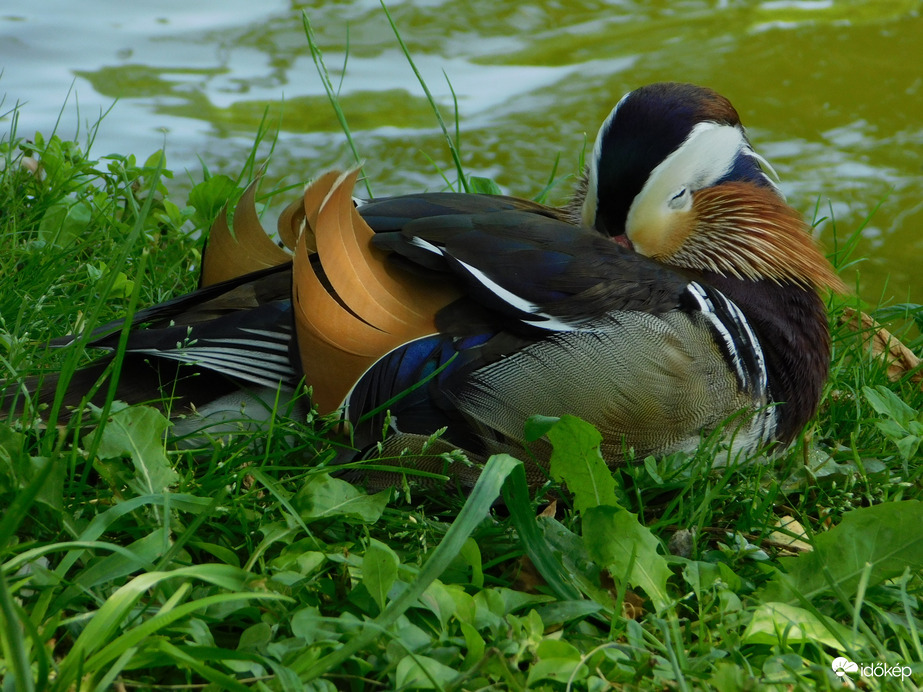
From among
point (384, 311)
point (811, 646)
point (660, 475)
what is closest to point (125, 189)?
point (384, 311)

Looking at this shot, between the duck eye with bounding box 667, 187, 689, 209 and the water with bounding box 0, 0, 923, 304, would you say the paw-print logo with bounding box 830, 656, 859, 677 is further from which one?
the water with bounding box 0, 0, 923, 304

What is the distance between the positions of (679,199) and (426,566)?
1355mm

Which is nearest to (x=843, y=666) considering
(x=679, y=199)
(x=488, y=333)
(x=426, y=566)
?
(x=426, y=566)

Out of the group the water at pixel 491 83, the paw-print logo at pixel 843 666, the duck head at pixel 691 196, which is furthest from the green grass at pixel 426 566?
the water at pixel 491 83

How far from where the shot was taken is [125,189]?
127 inches

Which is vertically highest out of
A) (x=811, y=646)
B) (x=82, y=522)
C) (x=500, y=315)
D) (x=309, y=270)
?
(x=309, y=270)

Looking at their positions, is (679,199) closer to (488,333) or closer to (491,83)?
(488,333)

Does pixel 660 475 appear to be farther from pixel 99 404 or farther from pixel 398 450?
pixel 99 404

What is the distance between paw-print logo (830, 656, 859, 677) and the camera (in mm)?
1678

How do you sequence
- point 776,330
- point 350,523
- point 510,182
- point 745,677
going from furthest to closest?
1. point 510,182
2. point 776,330
3. point 350,523
4. point 745,677

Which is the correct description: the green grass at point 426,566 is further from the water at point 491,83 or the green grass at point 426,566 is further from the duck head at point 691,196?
the water at point 491,83

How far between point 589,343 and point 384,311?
0.44 meters

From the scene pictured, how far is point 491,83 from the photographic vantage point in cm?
509

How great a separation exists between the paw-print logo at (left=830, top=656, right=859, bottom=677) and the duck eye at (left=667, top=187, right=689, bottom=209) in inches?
46.8
